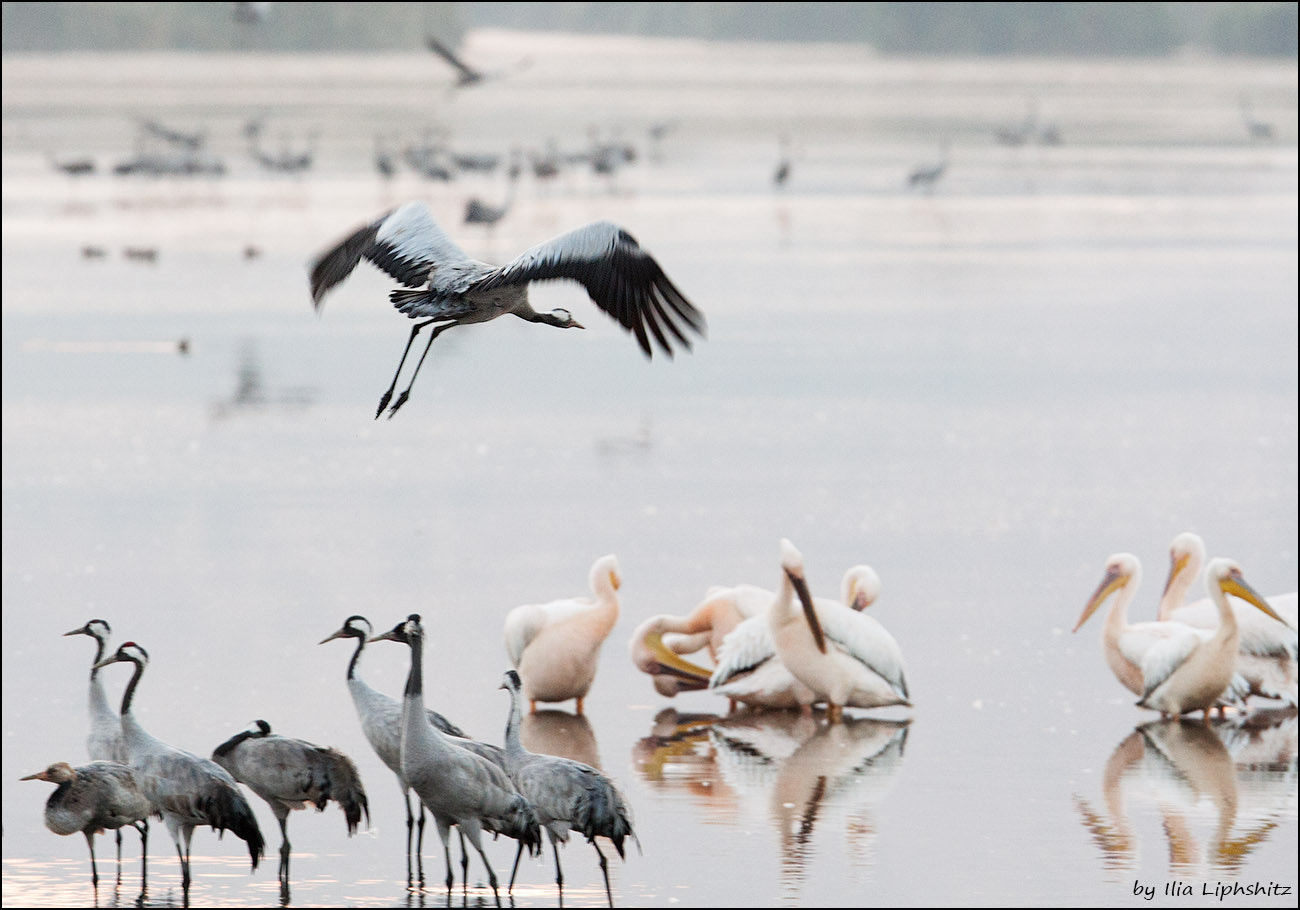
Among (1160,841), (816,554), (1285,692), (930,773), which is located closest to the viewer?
(1160,841)

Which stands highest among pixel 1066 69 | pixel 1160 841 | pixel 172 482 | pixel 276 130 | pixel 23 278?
pixel 1066 69

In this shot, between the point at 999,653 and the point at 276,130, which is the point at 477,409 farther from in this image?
the point at 276,130

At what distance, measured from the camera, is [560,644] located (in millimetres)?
8641

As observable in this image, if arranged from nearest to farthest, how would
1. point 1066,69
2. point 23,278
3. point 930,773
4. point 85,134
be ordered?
point 930,773
point 23,278
point 85,134
point 1066,69

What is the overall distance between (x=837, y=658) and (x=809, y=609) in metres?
0.20

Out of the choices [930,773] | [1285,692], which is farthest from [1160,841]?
[1285,692]

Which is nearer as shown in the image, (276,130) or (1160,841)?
(1160,841)

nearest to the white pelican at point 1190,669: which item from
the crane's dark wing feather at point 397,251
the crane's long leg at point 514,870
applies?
the crane's long leg at point 514,870

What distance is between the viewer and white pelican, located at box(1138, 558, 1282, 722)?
8516mm

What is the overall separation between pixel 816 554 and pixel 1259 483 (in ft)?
10.5

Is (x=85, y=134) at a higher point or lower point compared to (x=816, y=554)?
higher

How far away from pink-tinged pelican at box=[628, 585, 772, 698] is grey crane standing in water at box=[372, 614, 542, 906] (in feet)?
8.10

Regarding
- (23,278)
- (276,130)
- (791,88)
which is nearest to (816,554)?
(23,278)

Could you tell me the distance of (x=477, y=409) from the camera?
1603 cm
